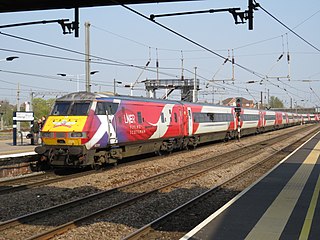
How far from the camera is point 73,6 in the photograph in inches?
417

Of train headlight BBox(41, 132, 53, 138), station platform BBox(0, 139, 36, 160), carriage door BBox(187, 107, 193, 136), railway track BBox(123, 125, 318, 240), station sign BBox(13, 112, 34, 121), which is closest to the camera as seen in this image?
railway track BBox(123, 125, 318, 240)

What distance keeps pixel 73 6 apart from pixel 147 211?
5.71 metres

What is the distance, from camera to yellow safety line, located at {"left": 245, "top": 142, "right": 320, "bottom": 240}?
21.5 ft

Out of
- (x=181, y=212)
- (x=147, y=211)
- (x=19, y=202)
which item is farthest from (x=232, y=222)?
(x=19, y=202)

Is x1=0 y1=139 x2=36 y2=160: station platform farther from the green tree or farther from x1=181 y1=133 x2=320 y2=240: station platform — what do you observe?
the green tree

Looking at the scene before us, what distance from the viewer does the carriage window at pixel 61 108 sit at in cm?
1495

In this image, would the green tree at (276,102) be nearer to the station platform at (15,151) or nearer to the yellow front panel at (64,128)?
the station platform at (15,151)

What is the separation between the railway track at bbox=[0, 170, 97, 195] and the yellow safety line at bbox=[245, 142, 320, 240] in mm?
7165

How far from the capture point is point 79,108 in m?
14.6

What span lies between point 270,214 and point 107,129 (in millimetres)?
8337

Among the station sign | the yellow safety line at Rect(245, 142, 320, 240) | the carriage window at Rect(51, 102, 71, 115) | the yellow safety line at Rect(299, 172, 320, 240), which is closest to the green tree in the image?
the station sign

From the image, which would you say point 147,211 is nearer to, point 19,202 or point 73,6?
point 19,202

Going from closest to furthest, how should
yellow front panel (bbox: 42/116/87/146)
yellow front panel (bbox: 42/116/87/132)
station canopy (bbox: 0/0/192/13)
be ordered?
station canopy (bbox: 0/0/192/13) < yellow front panel (bbox: 42/116/87/146) < yellow front panel (bbox: 42/116/87/132)

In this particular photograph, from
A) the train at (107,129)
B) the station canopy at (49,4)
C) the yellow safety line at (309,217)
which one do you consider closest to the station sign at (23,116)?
the train at (107,129)
